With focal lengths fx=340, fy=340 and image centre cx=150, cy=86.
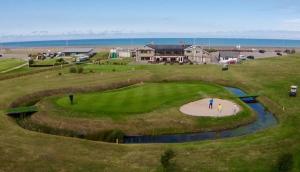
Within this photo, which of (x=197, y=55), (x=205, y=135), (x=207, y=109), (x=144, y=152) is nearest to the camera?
(x=144, y=152)

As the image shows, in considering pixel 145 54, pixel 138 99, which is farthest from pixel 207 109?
pixel 145 54

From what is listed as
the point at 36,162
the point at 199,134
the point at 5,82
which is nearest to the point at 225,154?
the point at 199,134

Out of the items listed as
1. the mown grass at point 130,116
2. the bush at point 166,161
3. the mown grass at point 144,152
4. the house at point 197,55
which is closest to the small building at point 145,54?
the house at point 197,55

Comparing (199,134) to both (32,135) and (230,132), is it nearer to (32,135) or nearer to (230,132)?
(230,132)

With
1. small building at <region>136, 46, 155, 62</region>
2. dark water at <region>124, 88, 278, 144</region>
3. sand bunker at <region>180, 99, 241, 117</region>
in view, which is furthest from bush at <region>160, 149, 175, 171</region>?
small building at <region>136, 46, 155, 62</region>

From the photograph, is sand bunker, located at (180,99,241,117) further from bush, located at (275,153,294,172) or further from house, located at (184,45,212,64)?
house, located at (184,45,212,64)

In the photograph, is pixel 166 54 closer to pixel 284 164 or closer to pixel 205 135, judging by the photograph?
pixel 205 135
